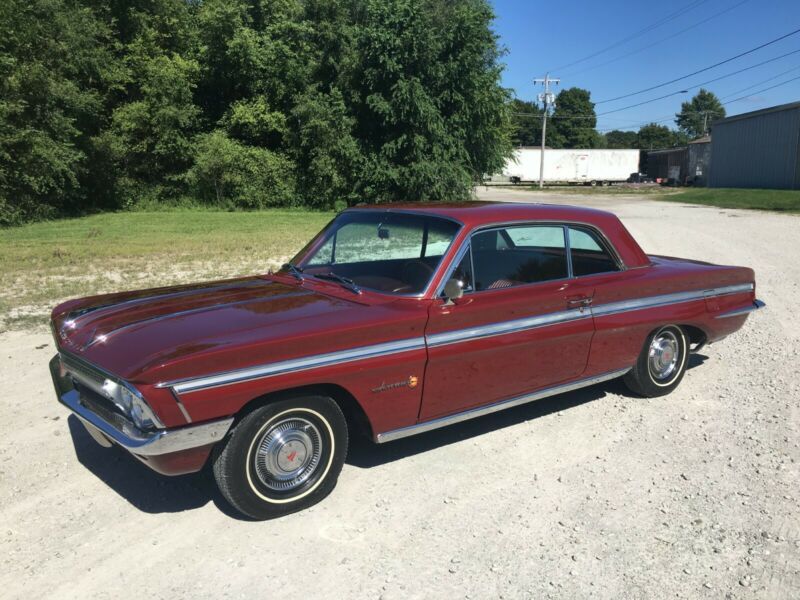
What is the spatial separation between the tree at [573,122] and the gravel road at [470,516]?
11112 centimetres

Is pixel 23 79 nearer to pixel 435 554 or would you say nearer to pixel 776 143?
pixel 435 554

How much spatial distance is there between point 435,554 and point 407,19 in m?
23.6

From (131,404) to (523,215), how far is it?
2.70 metres

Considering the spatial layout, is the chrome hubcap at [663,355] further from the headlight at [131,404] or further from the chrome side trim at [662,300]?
the headlight at [131,404]

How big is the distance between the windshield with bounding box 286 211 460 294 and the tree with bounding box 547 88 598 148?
364 feet

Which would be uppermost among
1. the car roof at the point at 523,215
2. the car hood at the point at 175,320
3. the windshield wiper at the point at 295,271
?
the car roof at the point at 523,215

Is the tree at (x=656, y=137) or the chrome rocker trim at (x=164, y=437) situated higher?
the tree at (x=656, y=137)

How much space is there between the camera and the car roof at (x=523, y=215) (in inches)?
159

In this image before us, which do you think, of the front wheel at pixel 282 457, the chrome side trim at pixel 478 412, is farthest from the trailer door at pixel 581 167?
the front wheel at pixel 282 457

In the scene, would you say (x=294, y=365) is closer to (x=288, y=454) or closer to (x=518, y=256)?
(x=288, y=454)

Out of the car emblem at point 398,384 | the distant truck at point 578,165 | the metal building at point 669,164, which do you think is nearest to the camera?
the car emblem at point 398,384

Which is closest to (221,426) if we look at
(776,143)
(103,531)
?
(103,531)

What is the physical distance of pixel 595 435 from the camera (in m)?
4.27

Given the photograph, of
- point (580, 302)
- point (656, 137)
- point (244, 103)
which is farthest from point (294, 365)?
point (656, 137)
